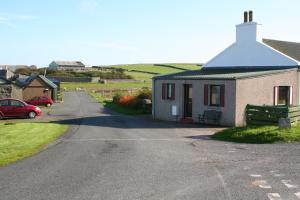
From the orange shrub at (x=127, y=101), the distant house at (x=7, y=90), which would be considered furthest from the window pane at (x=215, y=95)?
the distant house at (x=7, y=90)

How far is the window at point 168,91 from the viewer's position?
98.5 ft

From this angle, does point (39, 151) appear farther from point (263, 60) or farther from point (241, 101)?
point (263, 60)

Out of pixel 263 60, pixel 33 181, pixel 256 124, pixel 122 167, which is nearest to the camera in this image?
pixel 33 181

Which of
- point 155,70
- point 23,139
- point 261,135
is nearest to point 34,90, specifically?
point 23,139

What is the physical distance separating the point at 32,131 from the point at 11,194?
12.8 metres

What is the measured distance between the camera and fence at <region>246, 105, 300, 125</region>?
837 inches

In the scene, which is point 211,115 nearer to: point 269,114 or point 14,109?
point 269,114

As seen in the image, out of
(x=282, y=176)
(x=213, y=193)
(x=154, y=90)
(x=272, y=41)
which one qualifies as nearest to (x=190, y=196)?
(x=213, y=193)

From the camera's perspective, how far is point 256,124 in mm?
22094

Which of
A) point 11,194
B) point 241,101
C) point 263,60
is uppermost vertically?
point 263,60

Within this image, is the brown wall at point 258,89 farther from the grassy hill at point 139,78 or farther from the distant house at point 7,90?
the grassy hill at point 139,78

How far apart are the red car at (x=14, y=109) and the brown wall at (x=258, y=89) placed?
52.7 ft

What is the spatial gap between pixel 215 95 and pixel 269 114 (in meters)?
5.83

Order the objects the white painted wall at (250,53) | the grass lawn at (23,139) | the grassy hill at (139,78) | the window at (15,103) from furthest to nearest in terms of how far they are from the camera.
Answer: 1. the grassy hill at (139,78)
2. the window at (15,103)
3. the white painted wall at (250,53)
4. the grass lawn at (23,139)
